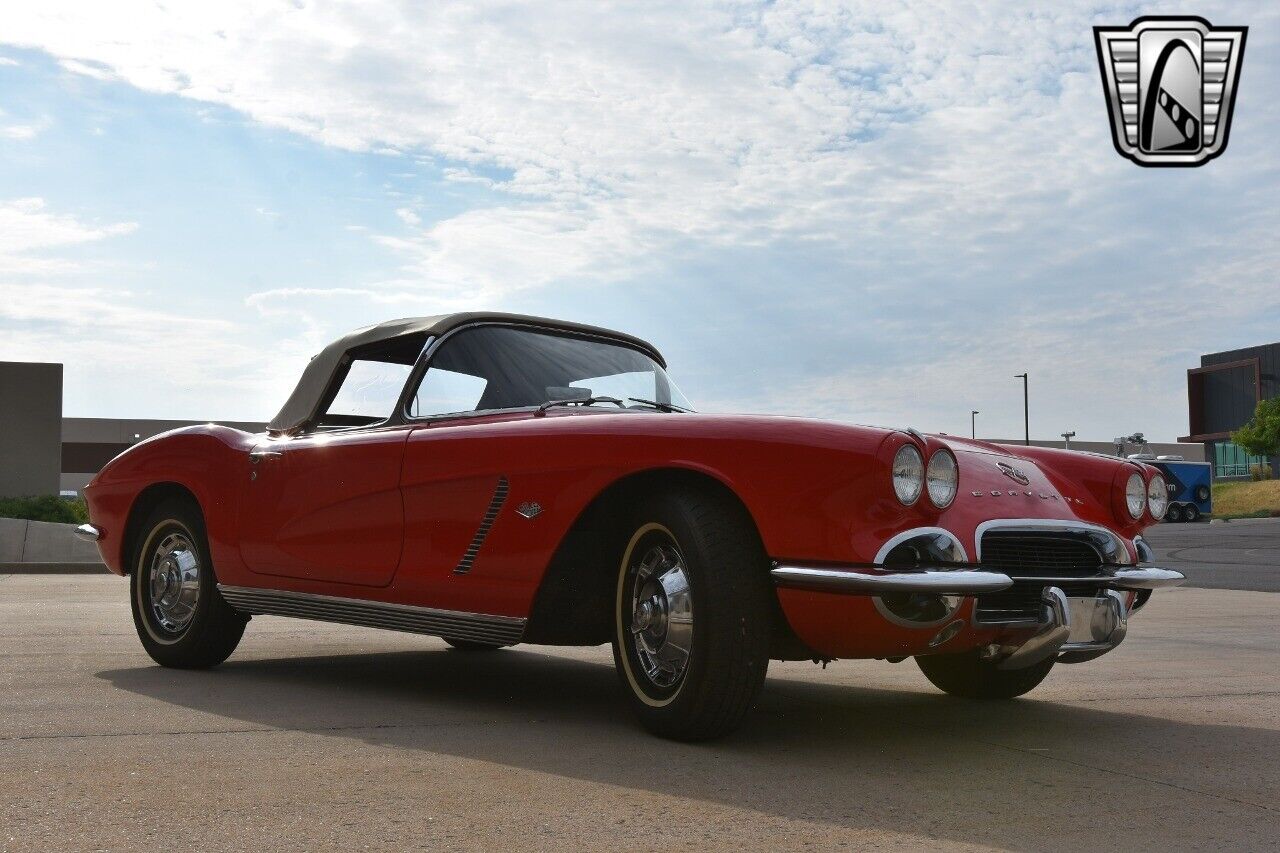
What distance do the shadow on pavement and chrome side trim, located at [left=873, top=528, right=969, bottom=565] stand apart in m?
0.62

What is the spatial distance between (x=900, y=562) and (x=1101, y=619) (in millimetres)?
872

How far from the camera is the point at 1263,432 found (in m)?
63.0

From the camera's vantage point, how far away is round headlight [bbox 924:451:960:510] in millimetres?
3760

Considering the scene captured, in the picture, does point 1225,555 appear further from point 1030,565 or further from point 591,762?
point 591,762

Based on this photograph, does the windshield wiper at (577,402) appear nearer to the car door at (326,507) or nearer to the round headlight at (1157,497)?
the car door at (326,507)

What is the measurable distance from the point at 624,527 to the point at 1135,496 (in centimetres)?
198

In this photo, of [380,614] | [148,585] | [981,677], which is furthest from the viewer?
[148,585]

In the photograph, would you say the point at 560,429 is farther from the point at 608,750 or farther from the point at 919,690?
the point at 919,690

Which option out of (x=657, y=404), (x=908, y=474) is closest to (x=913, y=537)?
(x=908, y=474)

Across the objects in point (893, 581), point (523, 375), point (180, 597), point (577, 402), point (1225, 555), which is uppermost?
point (523, 375)

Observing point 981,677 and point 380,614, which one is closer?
point 380,614

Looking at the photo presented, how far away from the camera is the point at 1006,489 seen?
412 centimetres

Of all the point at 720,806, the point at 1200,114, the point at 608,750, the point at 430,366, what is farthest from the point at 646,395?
the point at 1200,114

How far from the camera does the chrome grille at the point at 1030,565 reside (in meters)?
3.88
